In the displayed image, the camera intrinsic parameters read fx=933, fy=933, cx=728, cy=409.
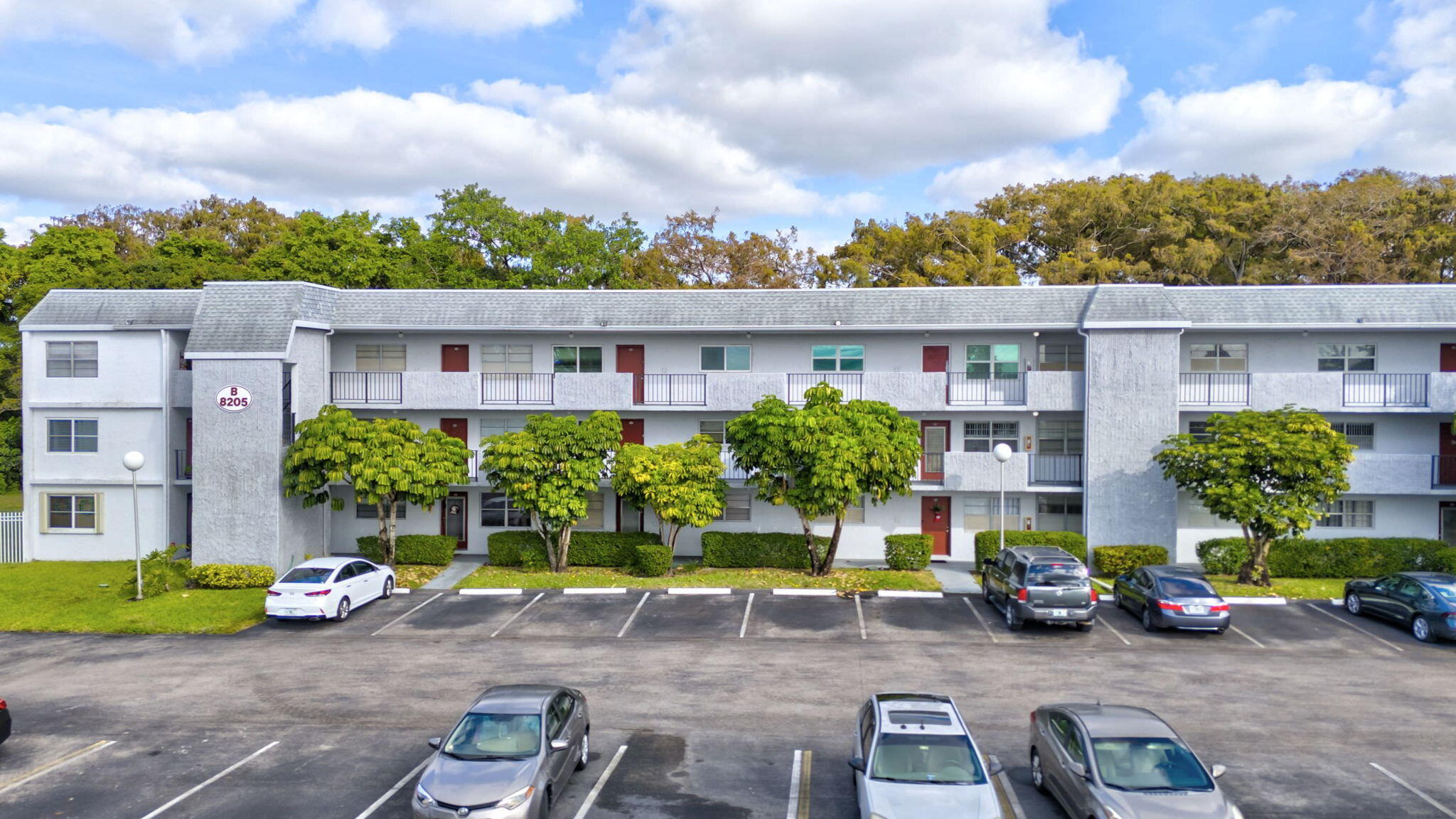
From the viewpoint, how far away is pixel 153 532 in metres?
29.9

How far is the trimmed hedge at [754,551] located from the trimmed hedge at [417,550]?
8.03 m

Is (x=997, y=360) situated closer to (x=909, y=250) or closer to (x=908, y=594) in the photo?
(x=908, y=594)

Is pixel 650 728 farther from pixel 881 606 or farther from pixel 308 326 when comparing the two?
pixel 308 326

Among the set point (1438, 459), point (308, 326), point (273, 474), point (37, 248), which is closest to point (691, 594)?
point (273, 474)

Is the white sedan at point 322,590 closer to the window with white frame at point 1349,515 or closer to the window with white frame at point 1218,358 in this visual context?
the window with white frame at point 1218,358

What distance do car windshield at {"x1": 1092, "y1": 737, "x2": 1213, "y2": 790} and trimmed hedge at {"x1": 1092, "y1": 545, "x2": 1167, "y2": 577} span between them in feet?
55.7

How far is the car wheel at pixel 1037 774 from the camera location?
12.5 m

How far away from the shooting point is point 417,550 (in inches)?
1123

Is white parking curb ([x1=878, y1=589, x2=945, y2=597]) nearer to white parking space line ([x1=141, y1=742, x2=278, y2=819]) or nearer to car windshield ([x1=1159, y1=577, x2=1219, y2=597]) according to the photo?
car windshield ([x1=1159, y1=577, x2=1219, y2=597])

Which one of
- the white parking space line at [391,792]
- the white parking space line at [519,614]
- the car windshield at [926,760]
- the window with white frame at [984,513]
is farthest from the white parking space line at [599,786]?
the window with white frame at [984,513]

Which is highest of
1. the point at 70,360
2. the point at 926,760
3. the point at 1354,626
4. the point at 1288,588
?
the point at 70,360

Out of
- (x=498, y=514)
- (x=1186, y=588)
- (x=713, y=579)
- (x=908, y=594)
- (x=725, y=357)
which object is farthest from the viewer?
(x=498, y=514)

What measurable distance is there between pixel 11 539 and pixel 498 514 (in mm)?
15543

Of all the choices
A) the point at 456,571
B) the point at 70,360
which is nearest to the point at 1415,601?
the point at 456,571
